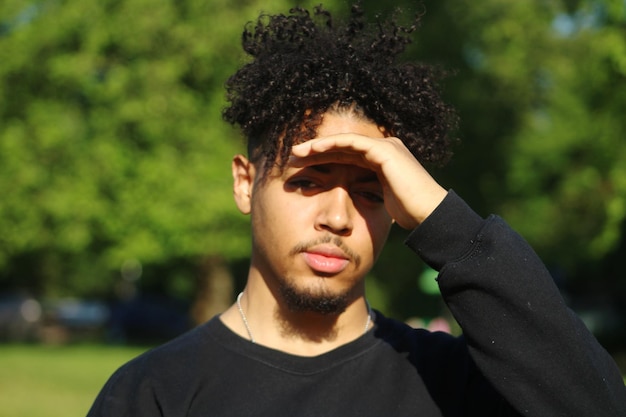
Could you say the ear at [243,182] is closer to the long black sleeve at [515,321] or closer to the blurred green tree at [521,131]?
the long black sleeve at [515,321]

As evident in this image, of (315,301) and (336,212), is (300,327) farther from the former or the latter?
(336,212)

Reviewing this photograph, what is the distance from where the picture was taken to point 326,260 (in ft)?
8.42

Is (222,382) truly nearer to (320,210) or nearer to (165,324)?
(320,210)

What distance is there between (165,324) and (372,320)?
35.9m

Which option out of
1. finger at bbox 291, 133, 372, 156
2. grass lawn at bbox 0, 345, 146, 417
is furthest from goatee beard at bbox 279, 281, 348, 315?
grass lawn at bbox 0, 345, 146, 417

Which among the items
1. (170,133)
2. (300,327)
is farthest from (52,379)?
(300,327)

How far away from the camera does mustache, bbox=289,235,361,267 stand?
2.56 meters

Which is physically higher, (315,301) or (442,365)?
(315,301)

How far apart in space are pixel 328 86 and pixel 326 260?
1.57ft

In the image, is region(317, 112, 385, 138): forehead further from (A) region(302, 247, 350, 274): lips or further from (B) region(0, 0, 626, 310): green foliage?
(B) region(0, 0, 626, 310): green foliage

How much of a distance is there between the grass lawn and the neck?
1125 cm

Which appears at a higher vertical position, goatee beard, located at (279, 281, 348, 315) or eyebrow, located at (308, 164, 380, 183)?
eyebrow, located at (308, 164, 380, 183)

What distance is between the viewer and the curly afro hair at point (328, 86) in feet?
8.71

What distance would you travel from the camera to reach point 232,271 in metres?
32.5
